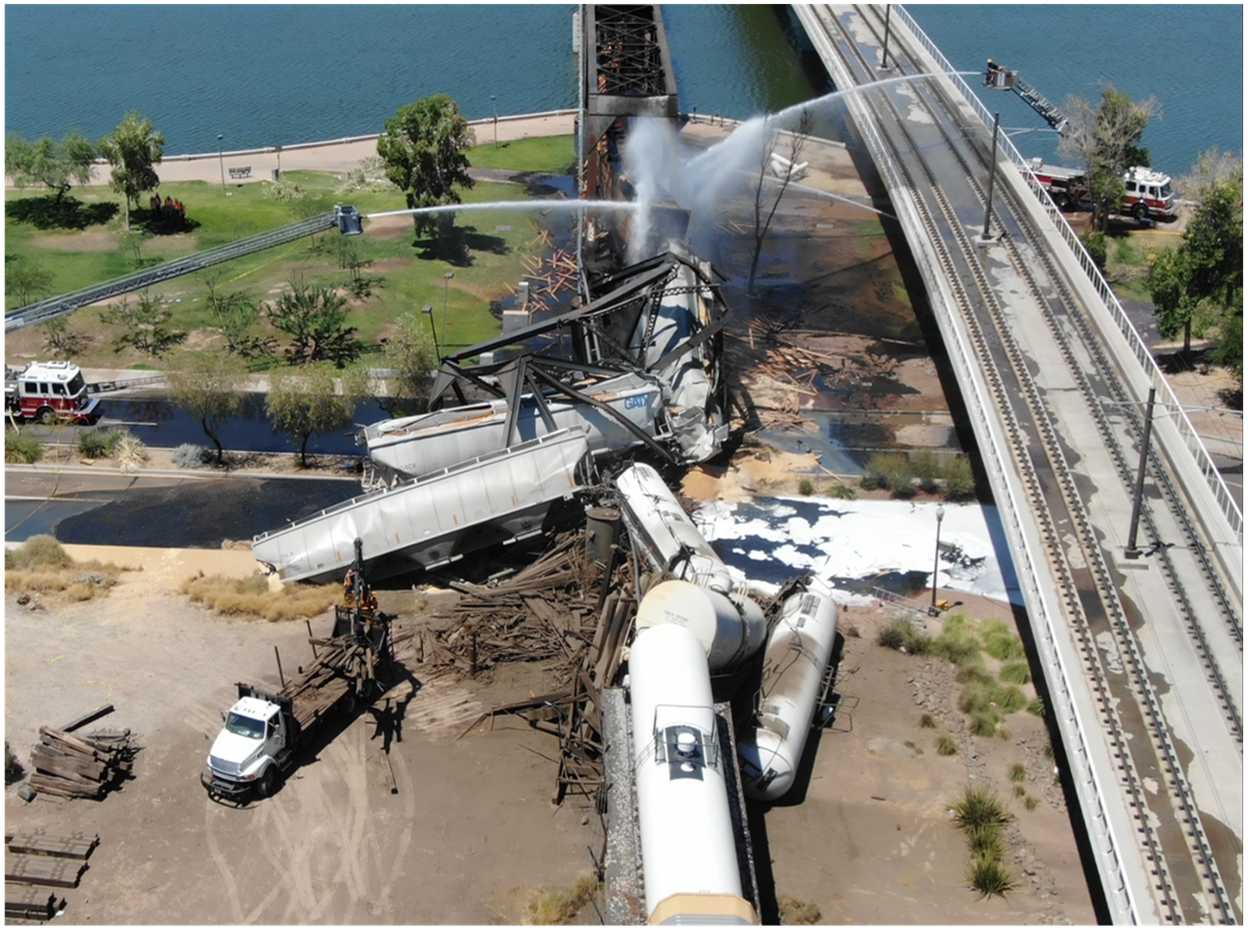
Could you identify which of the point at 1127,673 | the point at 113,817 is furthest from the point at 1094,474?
the point at 113,817

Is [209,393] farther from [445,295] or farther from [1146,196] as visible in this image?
[1146,196]

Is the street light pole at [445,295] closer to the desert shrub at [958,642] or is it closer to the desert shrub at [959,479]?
the desert shrub at [959,479]

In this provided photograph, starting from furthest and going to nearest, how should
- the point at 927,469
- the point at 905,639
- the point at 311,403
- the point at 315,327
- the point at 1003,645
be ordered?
the point at 315,327 → the point at 927,469 → the point at 311,403 → the point at 905,639 → the point at 1003,645

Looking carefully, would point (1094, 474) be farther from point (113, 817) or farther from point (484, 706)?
point (113, 817)

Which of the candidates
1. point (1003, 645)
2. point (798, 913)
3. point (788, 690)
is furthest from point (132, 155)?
point (798, 913)

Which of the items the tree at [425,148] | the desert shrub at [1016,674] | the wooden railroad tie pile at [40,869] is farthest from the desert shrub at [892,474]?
the wooden railroad tie pile at [40,869]

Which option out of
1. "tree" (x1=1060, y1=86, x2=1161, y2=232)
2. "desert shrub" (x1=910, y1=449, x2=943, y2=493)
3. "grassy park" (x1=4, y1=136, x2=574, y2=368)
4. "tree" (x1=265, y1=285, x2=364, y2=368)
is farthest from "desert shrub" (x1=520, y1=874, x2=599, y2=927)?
"tree" (x1=1060, y1=86, x2=1161, y2=232)

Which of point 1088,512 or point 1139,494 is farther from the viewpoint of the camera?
point 1088,512
